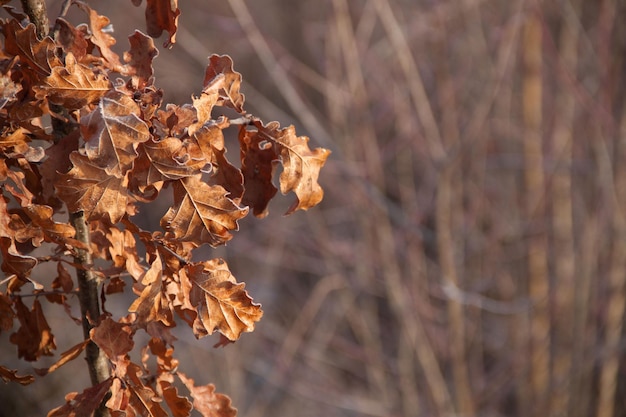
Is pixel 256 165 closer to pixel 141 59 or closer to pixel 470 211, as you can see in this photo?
pixel 141 59

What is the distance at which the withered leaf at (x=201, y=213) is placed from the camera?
29.7 inches

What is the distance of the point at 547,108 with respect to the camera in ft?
10.1

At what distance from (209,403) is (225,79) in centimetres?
→ 44

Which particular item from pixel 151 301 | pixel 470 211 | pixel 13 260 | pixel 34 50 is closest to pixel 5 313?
pixel 13 260

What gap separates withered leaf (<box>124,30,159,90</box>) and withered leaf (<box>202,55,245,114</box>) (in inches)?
2.8

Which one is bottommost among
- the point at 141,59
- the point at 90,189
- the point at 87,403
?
the point at 87,403

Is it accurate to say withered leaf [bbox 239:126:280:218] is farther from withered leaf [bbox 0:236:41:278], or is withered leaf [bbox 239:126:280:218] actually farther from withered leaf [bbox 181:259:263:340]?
withered leaf [bbox 0:236:41:278]

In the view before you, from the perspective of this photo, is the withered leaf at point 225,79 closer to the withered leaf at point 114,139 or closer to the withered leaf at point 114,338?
the withered leaf at point 114,139

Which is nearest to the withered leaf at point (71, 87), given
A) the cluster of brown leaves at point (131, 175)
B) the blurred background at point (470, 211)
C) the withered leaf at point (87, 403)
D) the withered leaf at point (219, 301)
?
the cluster of brown leaves at point (131, 175)

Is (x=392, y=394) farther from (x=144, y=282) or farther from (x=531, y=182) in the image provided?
(x=144, y=282)

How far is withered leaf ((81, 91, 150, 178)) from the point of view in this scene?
68cm

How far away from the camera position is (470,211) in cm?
305

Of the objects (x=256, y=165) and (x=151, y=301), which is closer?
(x=151, y=301)

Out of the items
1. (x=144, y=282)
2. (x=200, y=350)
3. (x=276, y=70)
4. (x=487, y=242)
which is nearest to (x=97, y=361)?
(x=144, y=282)
